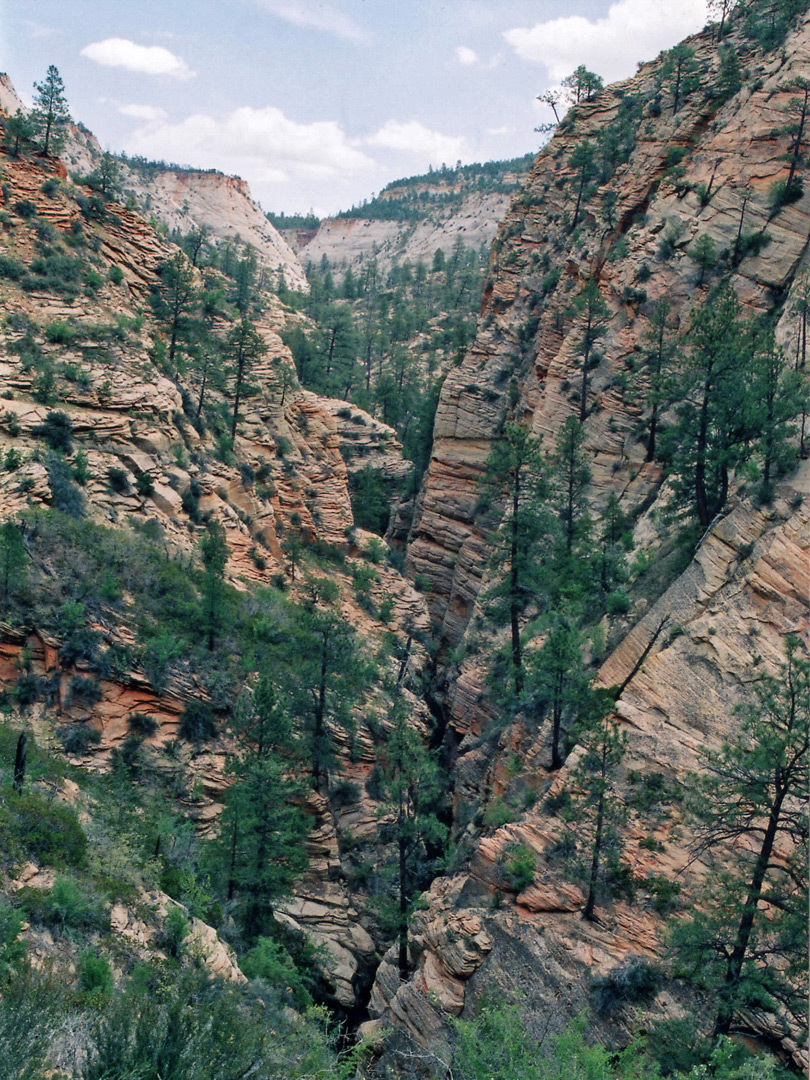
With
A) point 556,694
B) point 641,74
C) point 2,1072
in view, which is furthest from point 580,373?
point 2,1072

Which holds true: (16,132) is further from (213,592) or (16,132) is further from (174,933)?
(174,933)

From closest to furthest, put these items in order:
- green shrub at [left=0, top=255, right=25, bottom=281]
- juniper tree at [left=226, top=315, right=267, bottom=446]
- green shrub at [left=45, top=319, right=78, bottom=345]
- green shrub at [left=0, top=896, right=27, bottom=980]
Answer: green shrub at [left=0, top=896, right=27, bottom=980] < green shrub at [left=45, top=319, right=78, bottom=345] < green shrub at [left=0, top=255, right=25, bottom=281] < juniper tree at [left=226, top=315, right=267, bottom=446]

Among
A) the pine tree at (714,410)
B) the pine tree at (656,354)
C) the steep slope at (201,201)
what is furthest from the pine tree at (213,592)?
the steep slope at (201,201)


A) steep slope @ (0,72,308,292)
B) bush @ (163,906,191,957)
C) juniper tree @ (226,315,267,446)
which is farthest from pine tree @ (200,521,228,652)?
steep slope @ (0,72,308,292)

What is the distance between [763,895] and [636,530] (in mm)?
14678

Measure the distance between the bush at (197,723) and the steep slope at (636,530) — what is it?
8.68 meters

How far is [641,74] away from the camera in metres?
44.0

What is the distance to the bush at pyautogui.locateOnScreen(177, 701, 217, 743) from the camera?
23.5 m

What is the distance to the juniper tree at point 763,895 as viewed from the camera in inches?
463

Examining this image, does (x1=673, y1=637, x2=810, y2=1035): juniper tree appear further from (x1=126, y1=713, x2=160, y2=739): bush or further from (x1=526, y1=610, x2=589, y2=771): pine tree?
(x1=126, y1=713, x2=160, y2=739): bush

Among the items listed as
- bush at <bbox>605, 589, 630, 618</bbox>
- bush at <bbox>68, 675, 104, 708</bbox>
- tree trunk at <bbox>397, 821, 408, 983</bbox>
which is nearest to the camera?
tree trunk at <bbox>397, 821, 408, 983</bbox>

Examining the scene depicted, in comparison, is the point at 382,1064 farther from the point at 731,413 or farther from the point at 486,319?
the point at 486,319

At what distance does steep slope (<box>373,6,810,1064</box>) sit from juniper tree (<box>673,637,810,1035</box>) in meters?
1.25

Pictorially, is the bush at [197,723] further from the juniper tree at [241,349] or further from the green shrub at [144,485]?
the juniper tree at [241,349]
